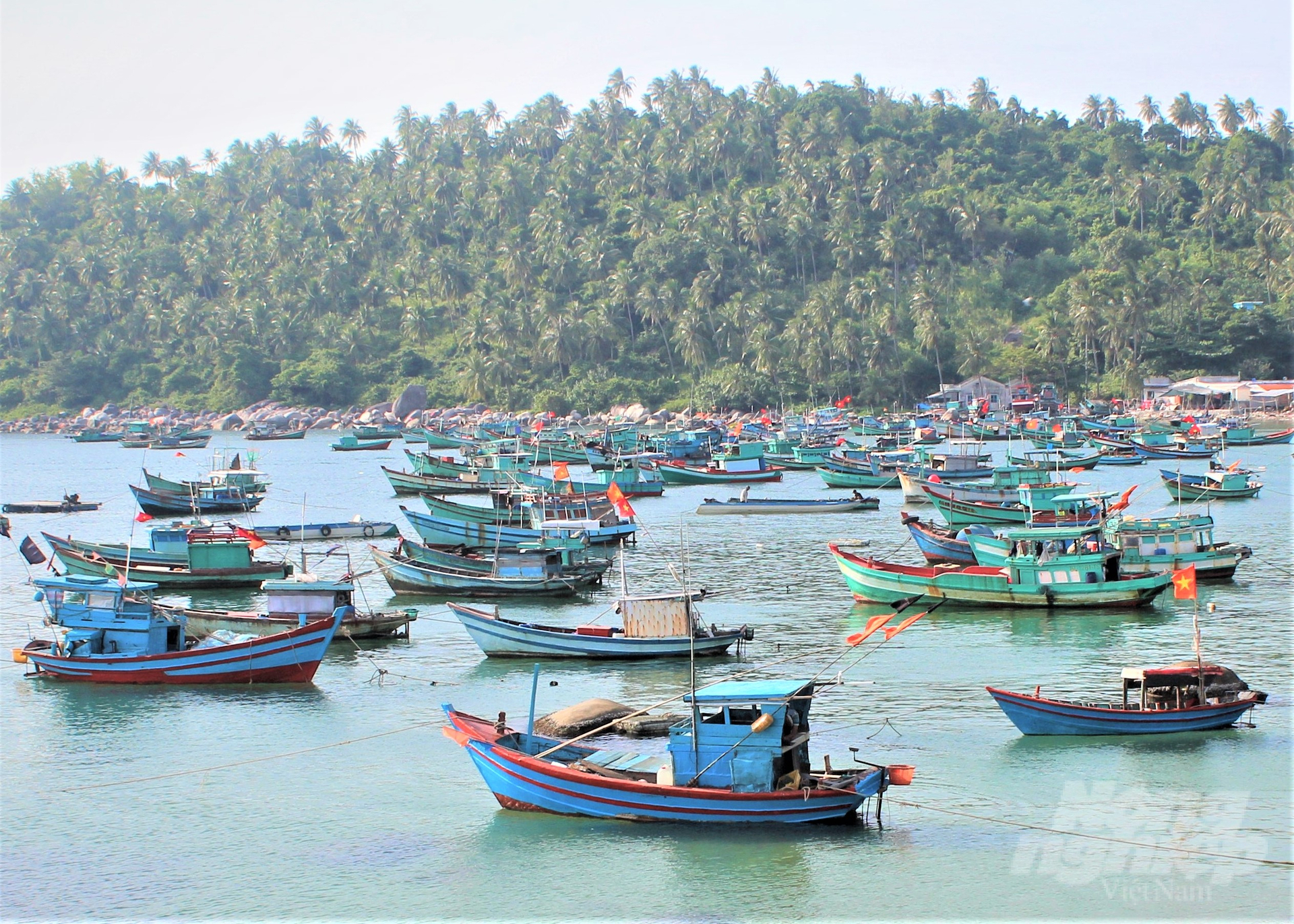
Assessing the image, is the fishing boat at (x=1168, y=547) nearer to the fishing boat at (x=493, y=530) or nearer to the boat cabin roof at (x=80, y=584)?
the fishing boat at (x=493, y=530)

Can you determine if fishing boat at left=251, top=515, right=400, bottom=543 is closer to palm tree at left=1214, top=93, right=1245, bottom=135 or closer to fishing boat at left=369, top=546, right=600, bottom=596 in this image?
fishing boat at left=369, top=546, right=600, bottom=596

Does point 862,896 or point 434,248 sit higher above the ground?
point 434,248

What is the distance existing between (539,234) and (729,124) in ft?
98.6

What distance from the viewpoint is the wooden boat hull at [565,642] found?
3544 centimetres

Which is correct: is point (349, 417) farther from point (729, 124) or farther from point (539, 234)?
point (729, 124)

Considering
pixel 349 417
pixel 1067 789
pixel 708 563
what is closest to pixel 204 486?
pixel 708 563

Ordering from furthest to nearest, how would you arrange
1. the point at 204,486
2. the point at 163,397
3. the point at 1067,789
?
1. the point at 163,397
2. the point at 204,486
3. the point at 1067,789

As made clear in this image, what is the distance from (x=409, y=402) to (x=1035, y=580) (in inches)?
5086

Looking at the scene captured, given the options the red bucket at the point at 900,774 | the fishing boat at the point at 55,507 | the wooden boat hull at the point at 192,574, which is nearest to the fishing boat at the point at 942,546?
the wooden boat hull at the point at 192,574

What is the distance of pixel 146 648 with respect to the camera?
3409 centimetres

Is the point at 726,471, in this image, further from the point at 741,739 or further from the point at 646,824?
the point at 741,739

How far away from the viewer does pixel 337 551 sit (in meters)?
59.4

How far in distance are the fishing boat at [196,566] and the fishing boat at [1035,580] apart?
69.1 feet

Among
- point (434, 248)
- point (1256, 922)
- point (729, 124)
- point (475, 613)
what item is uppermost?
point (729, 124)
